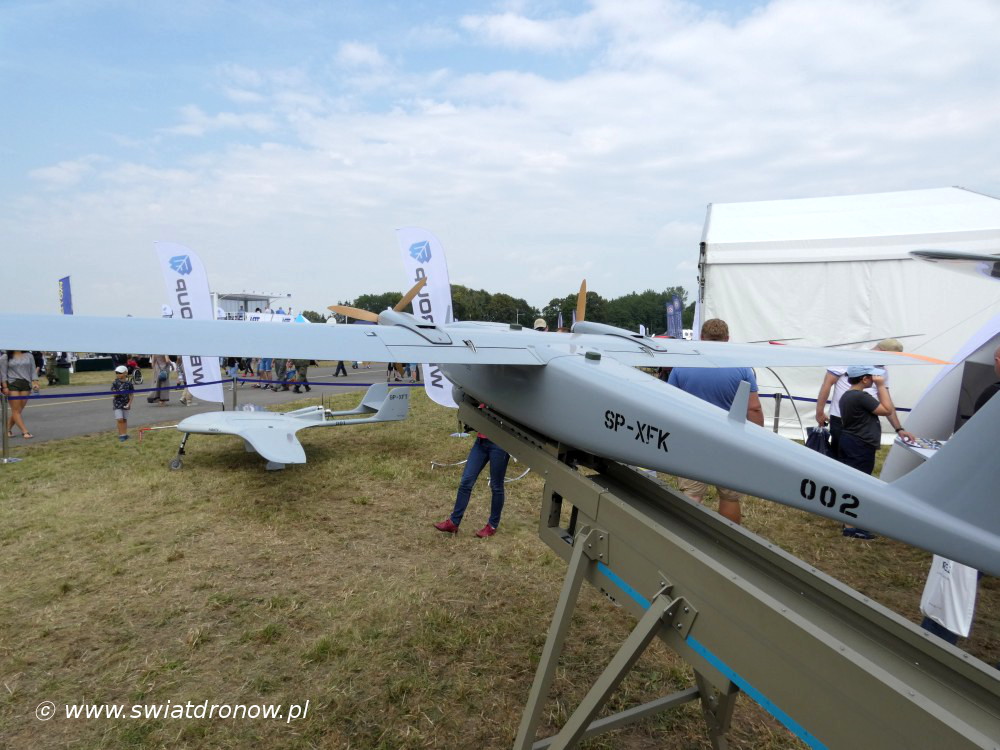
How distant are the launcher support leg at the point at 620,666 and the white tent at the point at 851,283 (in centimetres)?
981

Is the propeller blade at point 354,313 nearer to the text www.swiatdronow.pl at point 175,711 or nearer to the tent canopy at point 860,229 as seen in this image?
the text www.swiatdronow.pl at point 175,711

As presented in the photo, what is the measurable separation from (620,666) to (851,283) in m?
12.1

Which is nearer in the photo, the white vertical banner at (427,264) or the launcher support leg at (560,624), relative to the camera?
the launcher support leg at (560,624)

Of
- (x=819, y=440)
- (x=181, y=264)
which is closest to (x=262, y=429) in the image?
(x=181, y=264)

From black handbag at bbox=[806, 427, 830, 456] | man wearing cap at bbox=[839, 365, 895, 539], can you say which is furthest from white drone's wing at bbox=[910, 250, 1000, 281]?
black handbag at bbox=[806, 427, 830, 456]

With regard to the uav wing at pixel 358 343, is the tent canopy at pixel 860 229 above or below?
above

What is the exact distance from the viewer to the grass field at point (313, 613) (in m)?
3.67

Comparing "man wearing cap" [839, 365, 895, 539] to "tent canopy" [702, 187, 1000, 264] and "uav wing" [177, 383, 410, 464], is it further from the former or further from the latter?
"uav wing" [177, 383, 410, 464]

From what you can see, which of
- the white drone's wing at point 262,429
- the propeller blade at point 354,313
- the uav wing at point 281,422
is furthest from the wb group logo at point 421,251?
the propeller blade at point 354,313

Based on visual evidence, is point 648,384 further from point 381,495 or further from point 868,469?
point 381,495

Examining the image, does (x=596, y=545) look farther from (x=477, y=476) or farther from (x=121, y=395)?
(x=121, y=395)

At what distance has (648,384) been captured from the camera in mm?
3457

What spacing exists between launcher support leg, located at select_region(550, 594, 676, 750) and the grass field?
120 centimetres

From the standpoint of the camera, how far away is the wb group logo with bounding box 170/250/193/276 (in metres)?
12.5
